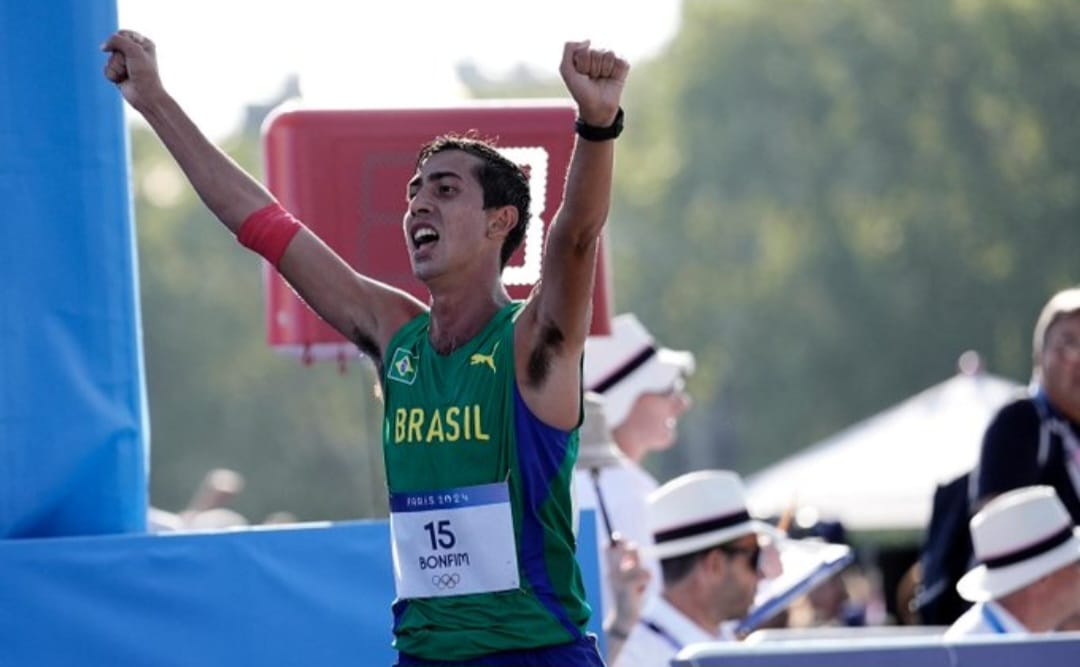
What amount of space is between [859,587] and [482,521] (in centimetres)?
1789

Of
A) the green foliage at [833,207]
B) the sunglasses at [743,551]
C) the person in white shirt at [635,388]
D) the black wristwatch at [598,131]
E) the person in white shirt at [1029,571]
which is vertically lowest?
the person in white shirt at [1029,571]

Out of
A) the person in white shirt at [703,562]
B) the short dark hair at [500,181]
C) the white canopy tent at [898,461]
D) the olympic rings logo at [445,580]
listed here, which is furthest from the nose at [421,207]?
the white canopy tent at [898,461]

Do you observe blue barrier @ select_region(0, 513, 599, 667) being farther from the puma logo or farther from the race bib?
the puma logo

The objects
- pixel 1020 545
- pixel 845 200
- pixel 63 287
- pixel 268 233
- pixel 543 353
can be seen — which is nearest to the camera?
pixel 543 353

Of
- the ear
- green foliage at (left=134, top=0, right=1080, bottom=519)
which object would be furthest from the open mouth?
green foliage at (left=134, top=0, right=1080, bottom=519)

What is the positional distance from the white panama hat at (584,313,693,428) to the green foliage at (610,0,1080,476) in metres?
33.4

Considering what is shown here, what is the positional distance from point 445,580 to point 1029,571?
10.3ft

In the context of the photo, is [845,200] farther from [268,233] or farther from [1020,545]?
[268,233]

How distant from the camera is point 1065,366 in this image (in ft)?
27.0

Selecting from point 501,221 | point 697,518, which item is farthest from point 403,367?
point 697,518

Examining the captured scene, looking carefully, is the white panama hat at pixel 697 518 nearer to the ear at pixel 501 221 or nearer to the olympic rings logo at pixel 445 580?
the ear at pixel 501 221

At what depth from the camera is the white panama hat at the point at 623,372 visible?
9.84 meters

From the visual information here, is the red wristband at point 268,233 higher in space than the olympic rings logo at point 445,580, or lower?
higher

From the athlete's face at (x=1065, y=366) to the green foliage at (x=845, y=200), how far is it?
3474 centimetres
